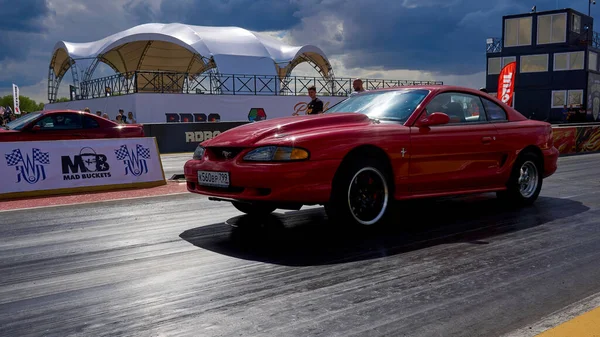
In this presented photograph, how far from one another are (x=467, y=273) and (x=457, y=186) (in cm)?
223

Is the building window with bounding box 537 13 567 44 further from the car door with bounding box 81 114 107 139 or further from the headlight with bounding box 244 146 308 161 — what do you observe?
the headlight with bounding box 244 146 308 161

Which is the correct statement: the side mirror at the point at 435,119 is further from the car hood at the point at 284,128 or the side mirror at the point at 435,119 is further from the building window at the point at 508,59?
the building window at the point at 508,59

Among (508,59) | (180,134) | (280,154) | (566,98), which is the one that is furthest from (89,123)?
(508,59)

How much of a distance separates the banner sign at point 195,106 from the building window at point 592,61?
96.5 ft

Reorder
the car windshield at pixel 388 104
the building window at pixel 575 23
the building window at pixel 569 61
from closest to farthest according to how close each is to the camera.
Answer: the car windshield at pixel 388 104, the building window at pixel 569 61, the building window at pixel 575 23

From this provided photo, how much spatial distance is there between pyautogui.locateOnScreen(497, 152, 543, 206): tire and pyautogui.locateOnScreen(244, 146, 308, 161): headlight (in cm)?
321

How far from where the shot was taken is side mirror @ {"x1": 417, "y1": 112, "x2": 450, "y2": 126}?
18.6 ft

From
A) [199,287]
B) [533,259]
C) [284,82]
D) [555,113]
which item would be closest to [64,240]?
[199,287]

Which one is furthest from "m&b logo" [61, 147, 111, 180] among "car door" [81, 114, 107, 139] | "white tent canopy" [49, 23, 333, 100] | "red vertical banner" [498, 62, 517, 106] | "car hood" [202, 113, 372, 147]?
"white tent canopy" [49, 23, 333, 100]

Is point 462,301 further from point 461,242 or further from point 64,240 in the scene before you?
point 64,240

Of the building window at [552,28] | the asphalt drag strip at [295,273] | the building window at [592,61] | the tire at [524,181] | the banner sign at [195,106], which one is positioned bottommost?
the asphalt drag strip at [295,273]

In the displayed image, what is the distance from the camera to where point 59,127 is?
12422 mm

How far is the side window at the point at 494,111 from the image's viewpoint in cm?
666

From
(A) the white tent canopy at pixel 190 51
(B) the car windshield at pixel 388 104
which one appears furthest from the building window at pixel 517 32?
(B) the car windshield at pixel 388 104
